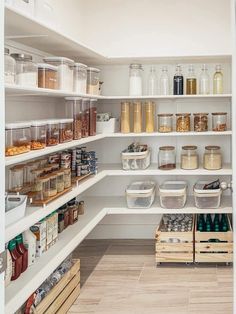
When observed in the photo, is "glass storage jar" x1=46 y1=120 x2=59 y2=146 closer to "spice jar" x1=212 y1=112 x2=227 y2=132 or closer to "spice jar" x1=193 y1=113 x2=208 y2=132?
"spice jar" x1=193 y1=113 x2=208 y2=132

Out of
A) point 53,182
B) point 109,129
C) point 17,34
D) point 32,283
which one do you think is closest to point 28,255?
point 32,283

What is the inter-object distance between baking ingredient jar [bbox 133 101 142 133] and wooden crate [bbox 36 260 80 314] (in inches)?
55.7

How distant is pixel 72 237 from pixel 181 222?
135 cm

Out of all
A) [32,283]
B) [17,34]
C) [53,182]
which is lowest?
[32,283]

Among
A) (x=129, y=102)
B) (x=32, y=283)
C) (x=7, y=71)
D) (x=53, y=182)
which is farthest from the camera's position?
(x=129, y=102)

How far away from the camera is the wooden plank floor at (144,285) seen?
3281mm

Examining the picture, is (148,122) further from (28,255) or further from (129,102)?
(28,255)

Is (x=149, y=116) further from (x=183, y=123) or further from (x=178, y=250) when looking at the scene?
(x=178, y=250)

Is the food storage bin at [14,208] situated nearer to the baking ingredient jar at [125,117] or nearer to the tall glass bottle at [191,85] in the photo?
the baking ingredient jar at [125,117]

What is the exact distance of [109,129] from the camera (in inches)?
174

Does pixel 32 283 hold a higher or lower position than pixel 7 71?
lower

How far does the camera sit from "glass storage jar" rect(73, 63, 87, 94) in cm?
350

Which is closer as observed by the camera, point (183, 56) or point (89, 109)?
point (89, 109)

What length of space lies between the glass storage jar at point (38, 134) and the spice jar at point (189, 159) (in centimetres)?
186
